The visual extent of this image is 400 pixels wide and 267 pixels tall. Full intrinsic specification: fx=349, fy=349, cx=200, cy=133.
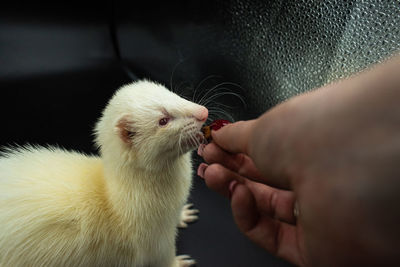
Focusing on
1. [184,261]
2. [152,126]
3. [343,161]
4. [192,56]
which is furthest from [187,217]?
[343,161]

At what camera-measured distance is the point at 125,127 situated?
0.76 m

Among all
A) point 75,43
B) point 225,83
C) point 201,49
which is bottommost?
point 225,83

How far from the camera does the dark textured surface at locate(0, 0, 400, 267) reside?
97 cm

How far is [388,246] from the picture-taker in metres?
0.32

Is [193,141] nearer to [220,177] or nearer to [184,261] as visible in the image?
[220,177]

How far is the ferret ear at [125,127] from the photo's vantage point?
29.6 inches

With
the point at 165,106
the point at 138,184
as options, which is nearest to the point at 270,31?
the point at 165,106

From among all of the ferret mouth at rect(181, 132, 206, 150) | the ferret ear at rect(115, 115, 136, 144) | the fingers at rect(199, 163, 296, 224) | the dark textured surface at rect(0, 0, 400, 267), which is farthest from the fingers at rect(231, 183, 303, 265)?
the dark textured surface at rect(0, 0, 400, 267)

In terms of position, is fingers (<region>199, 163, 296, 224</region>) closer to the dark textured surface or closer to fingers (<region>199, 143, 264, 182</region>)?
fingers (<region>199, 143, 264, 182</region>)

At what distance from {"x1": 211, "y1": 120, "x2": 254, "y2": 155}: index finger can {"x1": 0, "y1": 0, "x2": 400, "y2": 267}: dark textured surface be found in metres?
0.50

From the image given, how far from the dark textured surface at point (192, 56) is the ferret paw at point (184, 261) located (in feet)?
0.09

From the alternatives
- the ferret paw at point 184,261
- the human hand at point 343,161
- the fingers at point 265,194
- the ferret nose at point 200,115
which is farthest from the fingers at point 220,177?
the ferret paw at point 184,261

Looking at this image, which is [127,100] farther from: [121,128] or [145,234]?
[145,234]

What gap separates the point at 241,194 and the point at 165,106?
10.4 inches
